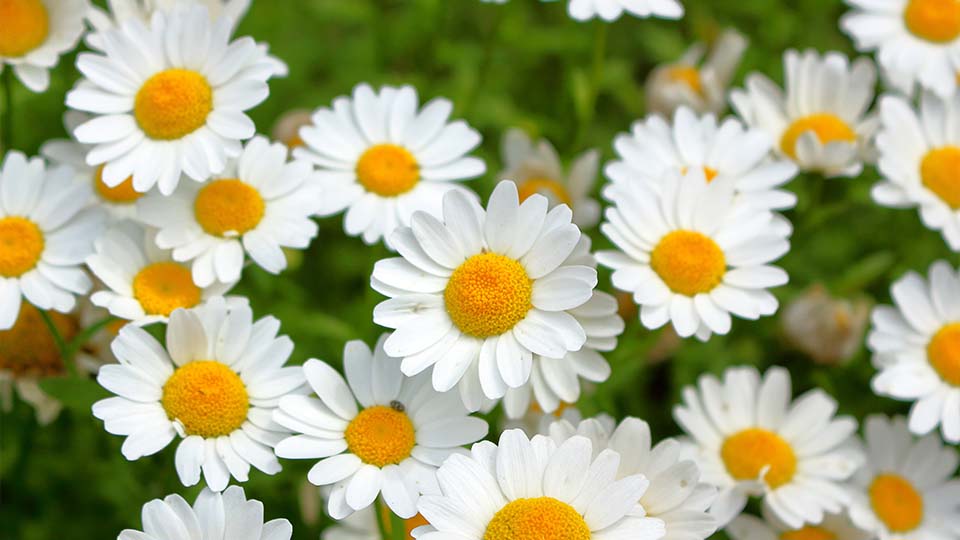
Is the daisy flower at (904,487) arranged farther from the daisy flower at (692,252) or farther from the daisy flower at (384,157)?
the daisy flower at (384,157)

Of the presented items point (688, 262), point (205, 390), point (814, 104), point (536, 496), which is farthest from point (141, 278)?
point (814, 104)

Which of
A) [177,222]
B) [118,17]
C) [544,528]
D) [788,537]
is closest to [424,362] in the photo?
[544,528]

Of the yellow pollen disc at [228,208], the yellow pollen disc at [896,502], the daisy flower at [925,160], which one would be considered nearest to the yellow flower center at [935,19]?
the daisy flower at [925,160]

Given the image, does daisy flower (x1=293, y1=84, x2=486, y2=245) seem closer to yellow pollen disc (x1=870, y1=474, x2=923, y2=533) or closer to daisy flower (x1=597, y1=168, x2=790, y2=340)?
daisy flower (x1=597, y1=168, x2=790, y2=340)

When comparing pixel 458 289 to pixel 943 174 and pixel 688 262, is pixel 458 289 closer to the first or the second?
pixel 688 262

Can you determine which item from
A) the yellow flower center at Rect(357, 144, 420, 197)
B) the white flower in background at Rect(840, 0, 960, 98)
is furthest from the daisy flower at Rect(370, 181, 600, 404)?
the white flower in background at Rect(840, 0, 960, 98)
